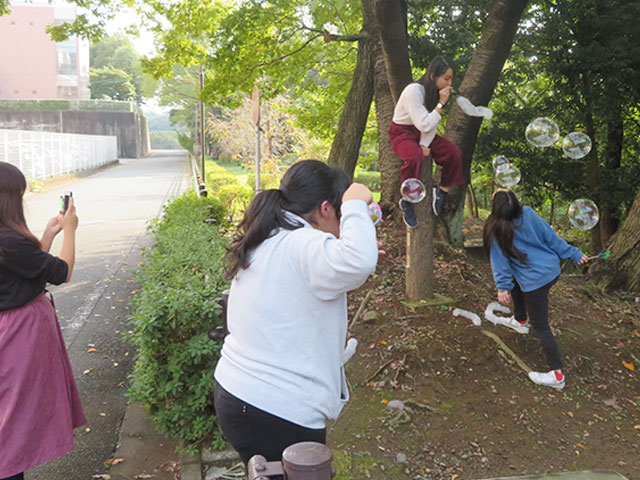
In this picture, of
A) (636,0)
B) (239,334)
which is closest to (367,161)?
(636,0)

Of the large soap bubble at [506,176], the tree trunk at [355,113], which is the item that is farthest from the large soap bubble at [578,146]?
the tree trunk at [355,113]

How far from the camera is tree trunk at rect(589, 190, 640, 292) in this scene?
6.73 m

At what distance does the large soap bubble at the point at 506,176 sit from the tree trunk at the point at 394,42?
4.10 feet

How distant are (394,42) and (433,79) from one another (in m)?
1.21

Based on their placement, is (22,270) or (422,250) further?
(422,250)

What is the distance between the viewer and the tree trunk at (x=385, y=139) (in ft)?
24.4

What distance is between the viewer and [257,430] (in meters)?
1.80

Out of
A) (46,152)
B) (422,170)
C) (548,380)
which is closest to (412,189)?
(422,170)

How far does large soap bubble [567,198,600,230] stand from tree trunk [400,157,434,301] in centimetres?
132

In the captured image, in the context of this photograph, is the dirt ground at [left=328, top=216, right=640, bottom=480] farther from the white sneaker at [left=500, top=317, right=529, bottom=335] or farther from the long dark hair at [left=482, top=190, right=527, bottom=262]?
the long dark hair at [left=482, top=190, right=527, bottom=262]

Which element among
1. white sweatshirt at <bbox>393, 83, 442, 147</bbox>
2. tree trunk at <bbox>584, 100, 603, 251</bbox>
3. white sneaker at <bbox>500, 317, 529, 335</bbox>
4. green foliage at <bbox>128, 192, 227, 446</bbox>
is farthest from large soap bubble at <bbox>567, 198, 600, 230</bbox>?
tree trunk at <bbox>584, 100, 603, 251</bbox>

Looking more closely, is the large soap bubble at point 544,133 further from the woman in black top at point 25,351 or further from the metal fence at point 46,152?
the metal fence at point 46,152

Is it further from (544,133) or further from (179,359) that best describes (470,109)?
(179,359)

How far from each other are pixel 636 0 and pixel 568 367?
621cm
